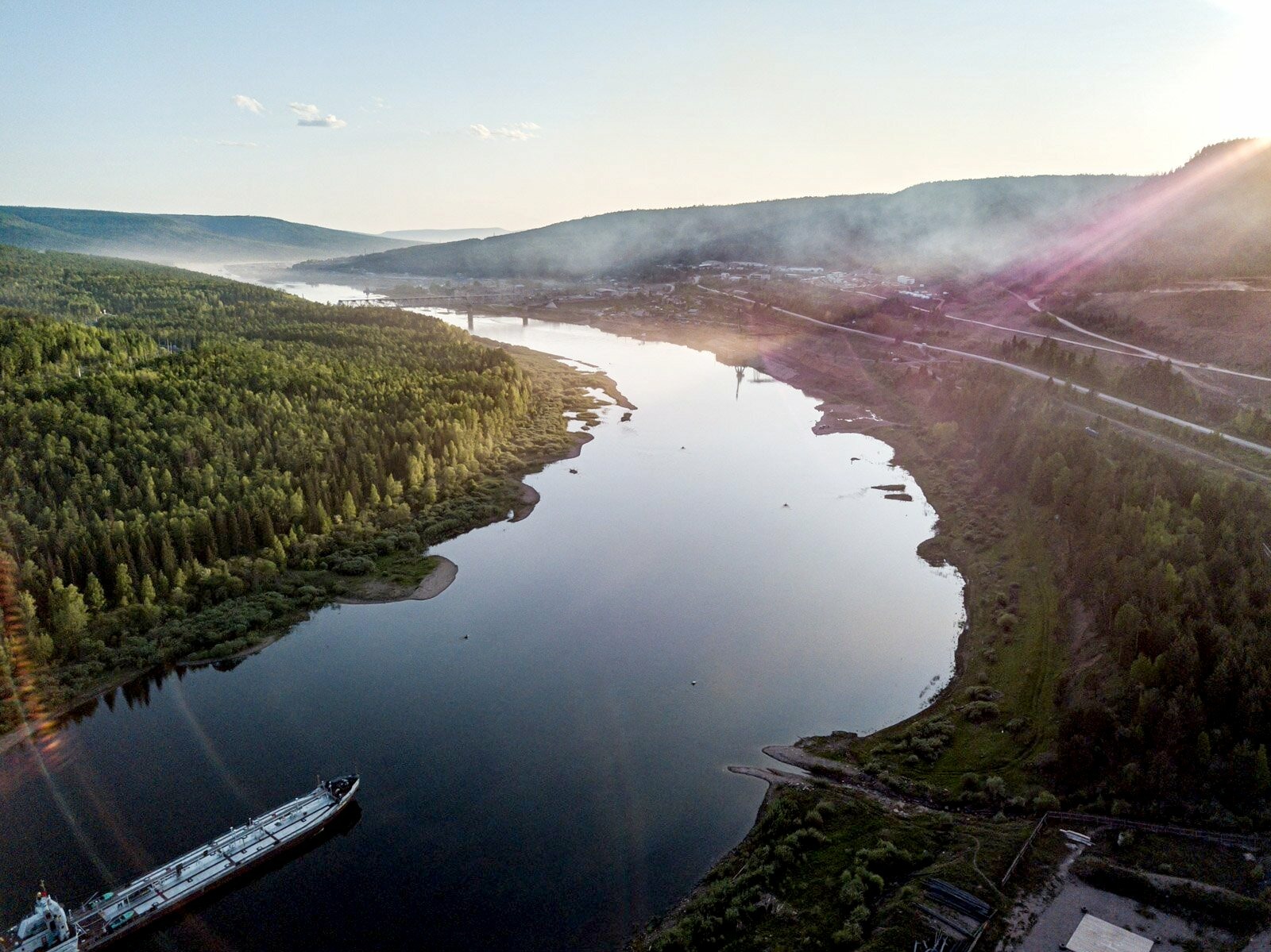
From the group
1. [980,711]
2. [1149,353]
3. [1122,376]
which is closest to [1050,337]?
[1149,353]

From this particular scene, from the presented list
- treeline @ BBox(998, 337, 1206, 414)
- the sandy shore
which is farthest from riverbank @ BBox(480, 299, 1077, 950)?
the sandy shore

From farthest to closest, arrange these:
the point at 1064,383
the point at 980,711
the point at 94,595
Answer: the point at 1064,383, the point at 94,595, the point at 980,711

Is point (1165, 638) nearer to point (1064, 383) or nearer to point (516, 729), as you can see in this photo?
point (516, 729)

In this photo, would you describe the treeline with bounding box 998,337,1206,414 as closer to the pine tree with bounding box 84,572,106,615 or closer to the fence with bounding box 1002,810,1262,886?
the fence with bounding box 1002,810,1262,886

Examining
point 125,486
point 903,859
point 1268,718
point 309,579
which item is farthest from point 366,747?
point 1268,718

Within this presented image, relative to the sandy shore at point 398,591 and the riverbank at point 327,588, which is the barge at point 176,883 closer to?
the riverbank at point 327,588

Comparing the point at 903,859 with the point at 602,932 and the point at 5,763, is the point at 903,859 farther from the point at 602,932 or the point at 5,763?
the point at 5,763

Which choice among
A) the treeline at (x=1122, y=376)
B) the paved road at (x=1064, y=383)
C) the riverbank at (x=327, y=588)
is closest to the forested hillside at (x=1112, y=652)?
the paved road at (x=1064, y=383)
